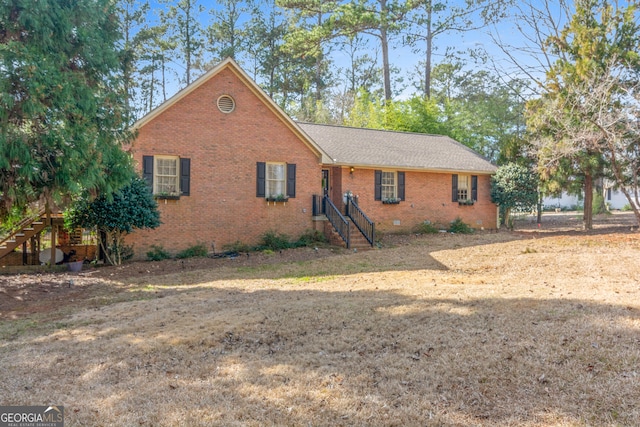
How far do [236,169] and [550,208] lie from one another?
37.3m

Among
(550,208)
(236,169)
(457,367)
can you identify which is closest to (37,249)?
(236,169)

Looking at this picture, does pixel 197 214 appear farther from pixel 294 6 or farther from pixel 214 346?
pixel 294 6

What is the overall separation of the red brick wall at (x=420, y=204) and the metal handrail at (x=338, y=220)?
1394 millimetres

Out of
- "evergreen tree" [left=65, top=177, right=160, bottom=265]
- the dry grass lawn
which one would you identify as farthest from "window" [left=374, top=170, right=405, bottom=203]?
the dry grass lawn

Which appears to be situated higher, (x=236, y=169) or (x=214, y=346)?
(x=236, y=169)

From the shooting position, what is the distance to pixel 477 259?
40.8ft

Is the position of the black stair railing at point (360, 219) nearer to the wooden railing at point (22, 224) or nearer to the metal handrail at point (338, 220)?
the metal handrail at point (338, 220)

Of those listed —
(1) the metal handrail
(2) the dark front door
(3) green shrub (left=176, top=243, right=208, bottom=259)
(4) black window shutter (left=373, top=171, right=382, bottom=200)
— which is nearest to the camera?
(3) green shrub (left=176, top=243, right=208, bottom=259)

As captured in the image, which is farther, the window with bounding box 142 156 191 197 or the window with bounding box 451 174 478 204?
the window with bounding box 451 174 478 204

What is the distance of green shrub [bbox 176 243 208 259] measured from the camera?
47.6ft

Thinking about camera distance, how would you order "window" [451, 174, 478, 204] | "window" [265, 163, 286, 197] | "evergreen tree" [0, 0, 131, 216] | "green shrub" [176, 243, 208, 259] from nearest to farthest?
"evergreen tree" [0, 0, 131, 216], "green shrub" [176, 243, 208, 259], "window" [265, 163, 286, 197], "window" [451, 174, 478, 204]

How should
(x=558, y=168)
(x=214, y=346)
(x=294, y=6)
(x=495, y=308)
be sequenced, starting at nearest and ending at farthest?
(x=214, y=346) → (x=495, y=308) → (x=558, y=168) → (x=294, y=6)

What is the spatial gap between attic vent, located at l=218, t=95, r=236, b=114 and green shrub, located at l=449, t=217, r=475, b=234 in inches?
427

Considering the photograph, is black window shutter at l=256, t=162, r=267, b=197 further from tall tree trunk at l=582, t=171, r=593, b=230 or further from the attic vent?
tall tree trunk at l=582, t=171, r=593, b=230
